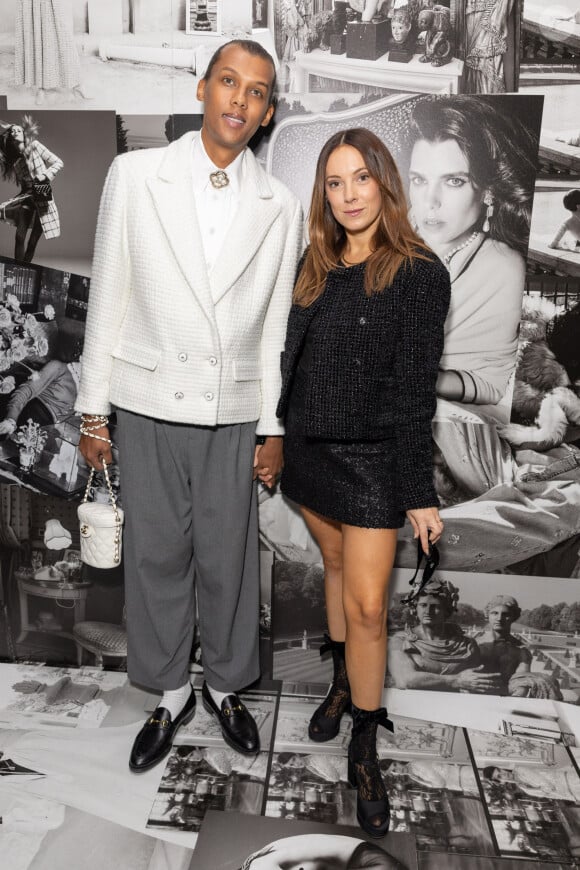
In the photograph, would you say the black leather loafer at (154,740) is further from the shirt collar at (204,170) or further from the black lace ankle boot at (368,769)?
the shirt collar at (204,170)

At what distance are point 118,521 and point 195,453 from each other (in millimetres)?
311

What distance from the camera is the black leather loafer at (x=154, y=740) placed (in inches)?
83.1

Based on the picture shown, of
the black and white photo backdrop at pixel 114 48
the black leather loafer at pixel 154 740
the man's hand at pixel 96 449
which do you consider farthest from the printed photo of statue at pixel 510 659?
the black and white photo backdrop at pixel 114 48

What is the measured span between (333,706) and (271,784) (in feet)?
1.05

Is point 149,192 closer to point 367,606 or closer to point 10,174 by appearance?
point 10,174

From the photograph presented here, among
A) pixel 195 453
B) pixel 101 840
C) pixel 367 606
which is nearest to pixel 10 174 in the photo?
pixel 195 453

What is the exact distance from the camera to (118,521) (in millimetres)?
2098

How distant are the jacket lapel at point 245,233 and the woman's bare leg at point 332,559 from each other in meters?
0.70

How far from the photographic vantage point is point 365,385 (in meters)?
1.79

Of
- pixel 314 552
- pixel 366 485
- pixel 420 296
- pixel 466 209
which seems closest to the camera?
pixel 420 296

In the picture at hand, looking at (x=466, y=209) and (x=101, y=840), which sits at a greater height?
(x=466, y=209)

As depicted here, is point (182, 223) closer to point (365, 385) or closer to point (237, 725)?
point (365, 385)

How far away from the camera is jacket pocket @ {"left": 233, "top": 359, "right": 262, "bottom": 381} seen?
6.59 ft

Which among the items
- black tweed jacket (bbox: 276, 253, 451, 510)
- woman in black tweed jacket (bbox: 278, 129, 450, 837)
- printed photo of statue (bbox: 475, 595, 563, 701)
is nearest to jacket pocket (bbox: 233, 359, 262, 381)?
woman in black tweed jacket (bbox: 278, 129, 450, 837)
